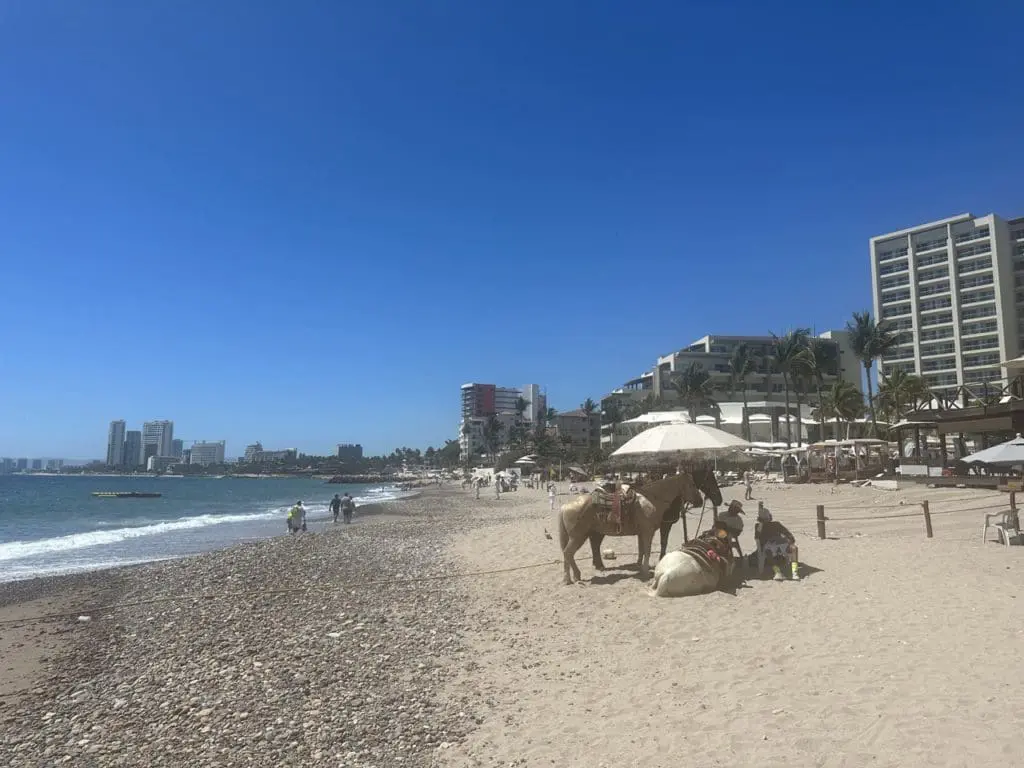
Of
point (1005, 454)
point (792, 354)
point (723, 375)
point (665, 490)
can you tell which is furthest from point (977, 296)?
point (665, 490)

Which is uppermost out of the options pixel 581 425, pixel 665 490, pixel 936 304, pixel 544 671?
pixel 936 304

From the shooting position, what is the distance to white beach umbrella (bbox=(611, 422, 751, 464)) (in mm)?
11461

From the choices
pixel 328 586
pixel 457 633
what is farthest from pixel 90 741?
pixel 328 586

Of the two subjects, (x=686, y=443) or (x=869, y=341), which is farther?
(x=869, y=341)

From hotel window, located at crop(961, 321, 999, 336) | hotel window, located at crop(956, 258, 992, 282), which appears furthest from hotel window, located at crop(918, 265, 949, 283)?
hotel window, located at crop(961, 321, 999, 336)

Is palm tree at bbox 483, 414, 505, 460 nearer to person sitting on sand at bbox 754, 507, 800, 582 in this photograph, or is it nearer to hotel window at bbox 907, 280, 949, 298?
hotel window at bbox 907, 280, 949, 298

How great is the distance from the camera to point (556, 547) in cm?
1647

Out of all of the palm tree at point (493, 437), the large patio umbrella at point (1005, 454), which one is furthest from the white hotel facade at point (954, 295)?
the palm tree at point (493, 437)

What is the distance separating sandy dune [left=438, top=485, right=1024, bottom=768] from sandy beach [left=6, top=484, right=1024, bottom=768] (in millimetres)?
29

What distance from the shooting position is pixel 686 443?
1162 centimetres

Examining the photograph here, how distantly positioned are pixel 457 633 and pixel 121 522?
44.3 metres

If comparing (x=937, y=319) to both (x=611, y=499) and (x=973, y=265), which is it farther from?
(x=611, y=499)

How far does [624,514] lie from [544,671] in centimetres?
436

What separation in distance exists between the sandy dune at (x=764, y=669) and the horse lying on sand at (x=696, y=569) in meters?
0.27
